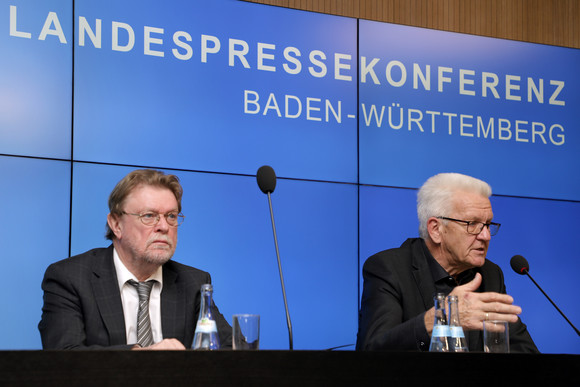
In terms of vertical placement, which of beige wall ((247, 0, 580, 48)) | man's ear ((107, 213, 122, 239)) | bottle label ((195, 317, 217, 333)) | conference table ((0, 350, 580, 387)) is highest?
beige wall ((247, 0, 580, 48))

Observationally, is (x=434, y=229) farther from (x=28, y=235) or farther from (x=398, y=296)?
(x=28, y=235)

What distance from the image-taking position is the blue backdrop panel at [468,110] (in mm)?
4305

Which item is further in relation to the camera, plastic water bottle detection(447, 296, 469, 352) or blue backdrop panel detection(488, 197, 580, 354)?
blue backdrop panel detection(488, 197, 580, 354)

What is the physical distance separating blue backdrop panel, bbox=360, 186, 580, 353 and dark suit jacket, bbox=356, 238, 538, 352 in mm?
1168

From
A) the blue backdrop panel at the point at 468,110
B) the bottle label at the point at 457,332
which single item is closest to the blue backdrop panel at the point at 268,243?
the blue backdrop panel at the point at 468,110

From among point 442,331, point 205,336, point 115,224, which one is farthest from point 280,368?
point 115,224

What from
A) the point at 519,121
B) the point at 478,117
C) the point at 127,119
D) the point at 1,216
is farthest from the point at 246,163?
the point at 519,121

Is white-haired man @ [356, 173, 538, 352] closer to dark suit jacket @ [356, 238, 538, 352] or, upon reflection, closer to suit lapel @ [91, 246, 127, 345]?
dark suit jacket @ [356, 238, 538, 352]

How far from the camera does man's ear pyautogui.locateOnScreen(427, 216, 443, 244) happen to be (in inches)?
123

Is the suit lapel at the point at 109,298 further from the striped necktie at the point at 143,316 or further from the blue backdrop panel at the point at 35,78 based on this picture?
the blue backdrop panel at the point at 35,78

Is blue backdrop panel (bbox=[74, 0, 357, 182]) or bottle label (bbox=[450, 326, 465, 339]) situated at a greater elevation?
blue backdrop panel (bbox=[74, 0, 357, 182])

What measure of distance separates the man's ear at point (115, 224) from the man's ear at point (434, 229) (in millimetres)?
1290

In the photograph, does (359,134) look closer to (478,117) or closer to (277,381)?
(478,117)

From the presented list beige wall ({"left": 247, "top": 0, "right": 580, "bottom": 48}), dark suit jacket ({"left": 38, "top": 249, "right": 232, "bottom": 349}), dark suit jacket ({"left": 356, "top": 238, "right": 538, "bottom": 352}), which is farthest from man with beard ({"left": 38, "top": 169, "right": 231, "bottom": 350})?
beige wall ({"left": 247, "top": 0, "right": 580, "bottom": 48})
